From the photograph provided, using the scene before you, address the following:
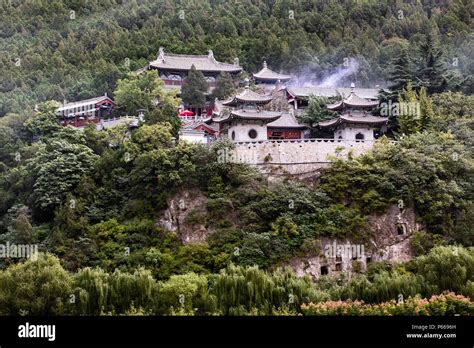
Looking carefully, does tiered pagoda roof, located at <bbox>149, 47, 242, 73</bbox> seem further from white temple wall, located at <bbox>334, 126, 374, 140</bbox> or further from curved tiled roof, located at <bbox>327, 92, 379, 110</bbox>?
white temple wall, located at <bbox>334, 126, 374, 140</bbox>

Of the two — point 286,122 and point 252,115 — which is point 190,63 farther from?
point 252,115

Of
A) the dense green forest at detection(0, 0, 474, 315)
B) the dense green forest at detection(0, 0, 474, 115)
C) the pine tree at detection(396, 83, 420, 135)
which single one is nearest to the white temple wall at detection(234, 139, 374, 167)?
the dense green forest at detection(0, 0, 474, 315)

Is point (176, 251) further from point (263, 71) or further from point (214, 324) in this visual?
point (263, 71)

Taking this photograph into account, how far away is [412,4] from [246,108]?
4017cm

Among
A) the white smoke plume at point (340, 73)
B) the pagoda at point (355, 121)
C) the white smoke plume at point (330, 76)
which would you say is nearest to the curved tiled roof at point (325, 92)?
the pagoda at point (355, 121)

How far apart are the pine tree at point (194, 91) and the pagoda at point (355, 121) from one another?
1148 cm

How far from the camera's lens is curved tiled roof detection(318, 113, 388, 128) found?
3369cm

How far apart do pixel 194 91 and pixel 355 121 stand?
1329 cm

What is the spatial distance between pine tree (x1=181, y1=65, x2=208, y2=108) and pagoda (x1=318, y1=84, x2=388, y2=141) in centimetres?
1148

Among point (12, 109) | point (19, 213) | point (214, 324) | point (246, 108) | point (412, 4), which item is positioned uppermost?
point (412, 4)

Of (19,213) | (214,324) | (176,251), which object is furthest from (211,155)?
(214,324)

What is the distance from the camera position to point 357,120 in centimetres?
3369

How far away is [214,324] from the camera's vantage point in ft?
34.2

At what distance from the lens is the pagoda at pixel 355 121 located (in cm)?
3388
